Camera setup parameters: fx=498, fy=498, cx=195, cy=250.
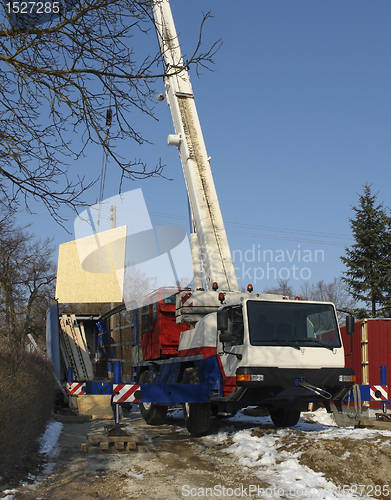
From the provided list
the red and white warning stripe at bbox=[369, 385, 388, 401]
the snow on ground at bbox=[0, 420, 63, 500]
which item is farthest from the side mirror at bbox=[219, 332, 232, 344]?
the snow on ground at bbox=[0, 420, 63, 500]

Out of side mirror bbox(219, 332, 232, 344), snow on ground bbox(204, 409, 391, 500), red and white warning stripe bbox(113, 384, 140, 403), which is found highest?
side mirror bbox(219, 332, 232, 344)

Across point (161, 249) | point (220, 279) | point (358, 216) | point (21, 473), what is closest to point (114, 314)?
point (220, 279)

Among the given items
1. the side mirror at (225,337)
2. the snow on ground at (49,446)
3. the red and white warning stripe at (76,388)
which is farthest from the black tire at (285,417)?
the snow on ground at (49,446)

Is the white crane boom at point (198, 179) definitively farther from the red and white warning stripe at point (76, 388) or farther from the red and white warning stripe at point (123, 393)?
the red and white warning stripe at point (76, 388)

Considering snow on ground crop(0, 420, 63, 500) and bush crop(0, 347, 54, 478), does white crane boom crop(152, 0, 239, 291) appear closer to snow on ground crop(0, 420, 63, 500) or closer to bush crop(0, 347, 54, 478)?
snow on ground crop(0, 420, 63, 500)

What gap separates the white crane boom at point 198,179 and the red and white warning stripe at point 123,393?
9.52 ft

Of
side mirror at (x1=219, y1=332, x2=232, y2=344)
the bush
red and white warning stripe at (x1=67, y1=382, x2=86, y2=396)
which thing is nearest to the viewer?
the bush

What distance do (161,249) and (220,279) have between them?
11.8 meters

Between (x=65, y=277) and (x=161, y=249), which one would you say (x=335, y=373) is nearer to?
(x=161, y=249)

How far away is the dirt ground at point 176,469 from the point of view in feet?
18.6

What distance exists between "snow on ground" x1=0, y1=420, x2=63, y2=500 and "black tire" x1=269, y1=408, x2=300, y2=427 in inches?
162

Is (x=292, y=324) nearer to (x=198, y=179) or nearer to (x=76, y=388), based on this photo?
(x=76, y=388)

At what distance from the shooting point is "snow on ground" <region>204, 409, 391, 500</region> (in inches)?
222

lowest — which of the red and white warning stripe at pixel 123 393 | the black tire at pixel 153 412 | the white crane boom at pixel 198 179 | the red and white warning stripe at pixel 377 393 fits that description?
the black tire at pixel 153 412
